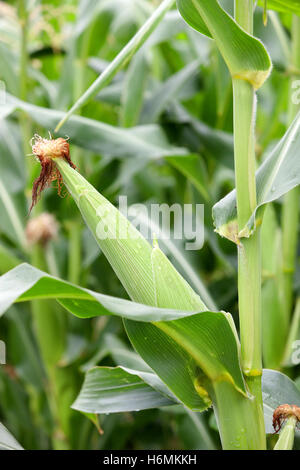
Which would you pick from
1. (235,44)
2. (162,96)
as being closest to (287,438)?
(235,44)

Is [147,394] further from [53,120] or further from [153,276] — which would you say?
[53,120]

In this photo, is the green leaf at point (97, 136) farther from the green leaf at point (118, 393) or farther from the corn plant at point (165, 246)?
the green leaf at point (118, 393)

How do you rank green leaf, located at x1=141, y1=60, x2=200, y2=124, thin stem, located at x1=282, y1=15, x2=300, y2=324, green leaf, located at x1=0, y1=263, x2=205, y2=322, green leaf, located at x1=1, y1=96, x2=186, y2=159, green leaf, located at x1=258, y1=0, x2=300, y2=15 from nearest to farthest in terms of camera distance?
1. green leaf, located at x1=0, y1=263, x2=205, y2=322
2. green leaf, located at x1=258, y1=0, x2=300, y2=15
3. green leaf, located at x1=1, y1=96, x2=186, y2=159
4. thin stem, located at x1=282, y1=15, x2=300, y2=324
5. green leaf, located at x1=141, y1=60, x2=200, y2=124

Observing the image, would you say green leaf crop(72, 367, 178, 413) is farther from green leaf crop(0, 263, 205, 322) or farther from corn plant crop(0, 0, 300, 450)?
green leaf crop(0, 263, 205, 322)

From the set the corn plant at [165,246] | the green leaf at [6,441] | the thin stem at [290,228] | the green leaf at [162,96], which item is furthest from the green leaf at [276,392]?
the green leaf at [162,96]

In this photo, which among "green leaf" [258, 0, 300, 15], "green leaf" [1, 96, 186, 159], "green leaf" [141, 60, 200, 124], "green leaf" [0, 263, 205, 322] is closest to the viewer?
"green leaf" [0, 263, 205, 322]

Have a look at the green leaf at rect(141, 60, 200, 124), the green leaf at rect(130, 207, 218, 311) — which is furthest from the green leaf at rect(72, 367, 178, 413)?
the green leaf at rect(141, 60, 200, 124)

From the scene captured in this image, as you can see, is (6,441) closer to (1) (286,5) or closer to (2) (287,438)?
(2) (287,438)

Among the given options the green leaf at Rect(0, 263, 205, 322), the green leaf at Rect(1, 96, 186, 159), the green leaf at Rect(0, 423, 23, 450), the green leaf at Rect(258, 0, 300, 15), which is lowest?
the green leaf at Rect(0, 423, 23, 450)
